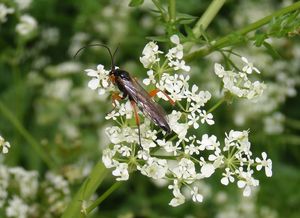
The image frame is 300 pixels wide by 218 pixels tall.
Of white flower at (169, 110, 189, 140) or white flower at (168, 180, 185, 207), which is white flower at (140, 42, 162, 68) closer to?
white flower at (169, 110, 189, 140)

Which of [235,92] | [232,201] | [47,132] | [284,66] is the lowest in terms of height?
[232,201]

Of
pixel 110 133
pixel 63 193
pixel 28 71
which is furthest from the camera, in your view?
pixel 28 71

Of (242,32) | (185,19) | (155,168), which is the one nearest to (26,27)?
(185,19)

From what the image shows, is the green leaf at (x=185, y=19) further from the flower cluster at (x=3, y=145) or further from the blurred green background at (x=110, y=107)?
the blurred green background at (x=110, y=107)

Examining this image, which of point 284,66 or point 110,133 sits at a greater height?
point 110,133

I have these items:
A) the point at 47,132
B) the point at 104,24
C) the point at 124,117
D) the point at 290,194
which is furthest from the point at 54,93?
the point at 124,117

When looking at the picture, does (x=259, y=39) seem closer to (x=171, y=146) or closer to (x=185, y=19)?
(x=185, y=19)

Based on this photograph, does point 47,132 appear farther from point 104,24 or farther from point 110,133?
point 110,133

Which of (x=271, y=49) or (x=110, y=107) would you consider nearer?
(x=271, y=49)
